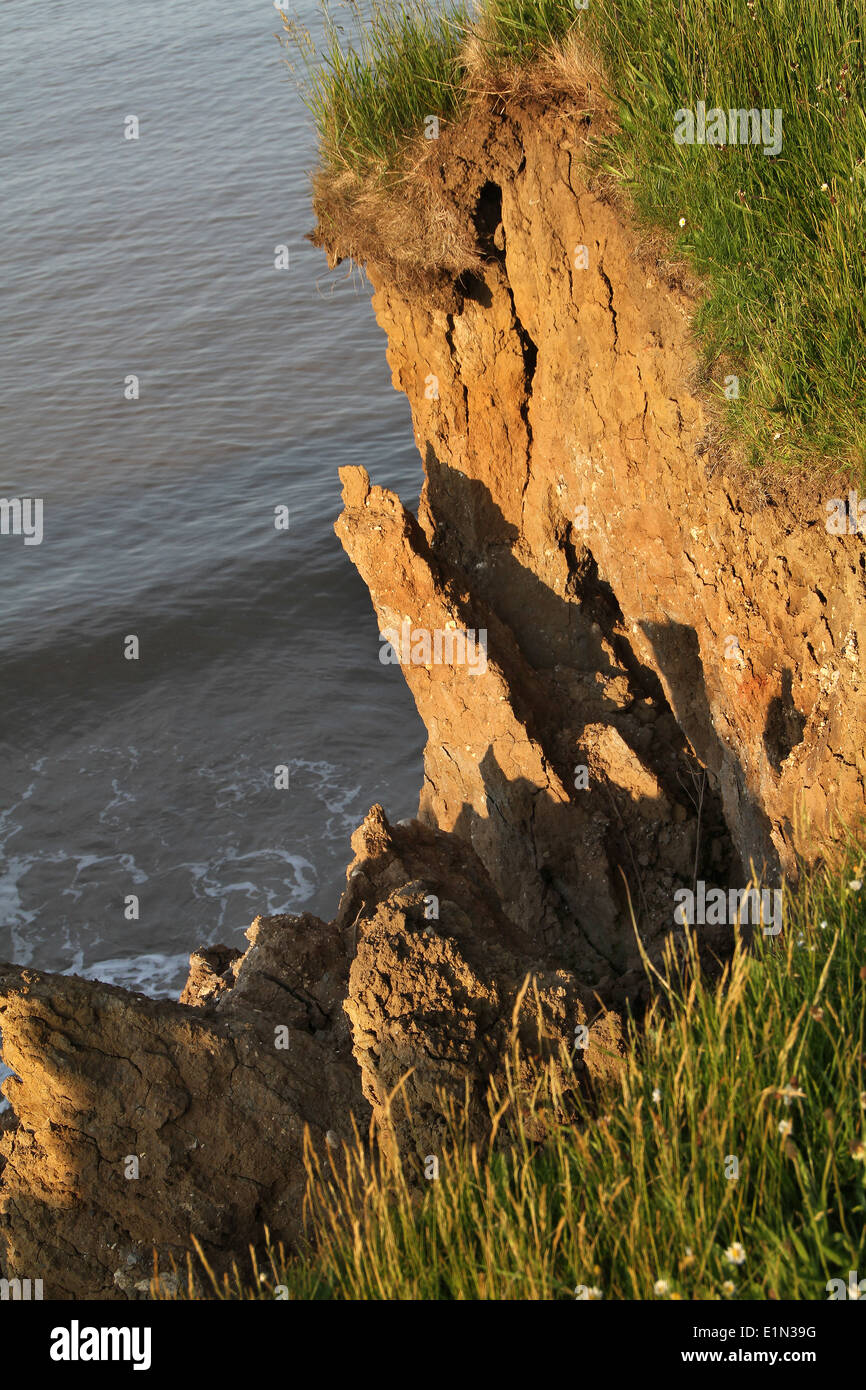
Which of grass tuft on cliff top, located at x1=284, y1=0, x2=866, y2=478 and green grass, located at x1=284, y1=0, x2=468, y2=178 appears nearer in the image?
grass tuft on cliff top, located at x1=284, y1=0, x2=866, y2=478

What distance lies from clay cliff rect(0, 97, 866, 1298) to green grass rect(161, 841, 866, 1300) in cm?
87

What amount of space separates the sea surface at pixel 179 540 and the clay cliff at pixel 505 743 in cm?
183

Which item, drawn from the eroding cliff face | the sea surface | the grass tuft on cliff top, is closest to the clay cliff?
the eroding cliff face

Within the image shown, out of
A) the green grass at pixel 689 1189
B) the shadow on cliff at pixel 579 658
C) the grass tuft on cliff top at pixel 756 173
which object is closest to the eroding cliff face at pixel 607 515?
the shadow on cliff at pixel 579 658

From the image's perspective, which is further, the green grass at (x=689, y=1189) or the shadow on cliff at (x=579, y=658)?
the shadow on cliff at (x=579, y=658)

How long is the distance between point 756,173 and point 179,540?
645 inches

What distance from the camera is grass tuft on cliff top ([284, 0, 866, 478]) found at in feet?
19.0

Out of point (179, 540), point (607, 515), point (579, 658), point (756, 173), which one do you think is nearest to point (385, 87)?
point (756, 173)

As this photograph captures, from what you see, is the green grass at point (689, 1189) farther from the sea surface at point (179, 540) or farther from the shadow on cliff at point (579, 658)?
the sea surface at point (179, 540)

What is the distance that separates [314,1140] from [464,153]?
5894 mm

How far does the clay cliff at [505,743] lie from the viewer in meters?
5.09

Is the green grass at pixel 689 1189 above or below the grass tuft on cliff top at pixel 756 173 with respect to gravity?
below

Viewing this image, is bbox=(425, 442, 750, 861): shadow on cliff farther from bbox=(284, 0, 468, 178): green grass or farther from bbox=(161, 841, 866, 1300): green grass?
bbox=(161, 841, 866, 1300): green grass

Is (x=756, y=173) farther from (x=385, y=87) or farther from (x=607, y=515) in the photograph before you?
(x=385, y=87)
